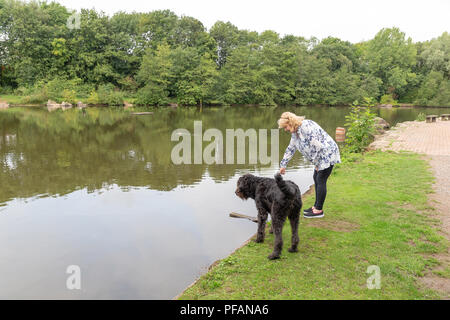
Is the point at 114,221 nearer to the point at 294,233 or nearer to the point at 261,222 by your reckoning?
the point at 261,222

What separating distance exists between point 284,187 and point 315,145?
1.48 meters

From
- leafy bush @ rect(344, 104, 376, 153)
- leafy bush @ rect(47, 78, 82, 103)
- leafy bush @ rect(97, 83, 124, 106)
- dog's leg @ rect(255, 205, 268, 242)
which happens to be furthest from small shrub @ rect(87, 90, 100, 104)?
dog's leg @ rect(255, 205, 268, 242)

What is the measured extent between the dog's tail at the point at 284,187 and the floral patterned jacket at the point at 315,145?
101cm

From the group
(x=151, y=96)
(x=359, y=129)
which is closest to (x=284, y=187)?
(x=359, y=129)

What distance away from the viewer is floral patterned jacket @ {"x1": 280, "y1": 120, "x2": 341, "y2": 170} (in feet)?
16.8

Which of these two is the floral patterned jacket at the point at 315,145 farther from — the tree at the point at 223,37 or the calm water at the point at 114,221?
the tree at the point at 223,37

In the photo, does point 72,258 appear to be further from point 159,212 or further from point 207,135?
point 207,135

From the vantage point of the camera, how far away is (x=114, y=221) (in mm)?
6547

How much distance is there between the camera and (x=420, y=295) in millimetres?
3498

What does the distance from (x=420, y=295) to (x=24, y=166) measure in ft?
39.2

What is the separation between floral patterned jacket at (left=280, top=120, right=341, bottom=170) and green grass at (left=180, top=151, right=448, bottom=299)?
1183 mm

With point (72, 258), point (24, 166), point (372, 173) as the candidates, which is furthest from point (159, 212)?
point (24, 166)

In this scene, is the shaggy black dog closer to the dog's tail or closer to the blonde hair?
the dog's tail
